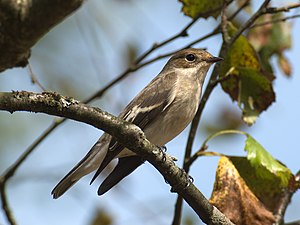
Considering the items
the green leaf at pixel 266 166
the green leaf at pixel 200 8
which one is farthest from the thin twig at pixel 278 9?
the green leaf at pixel 266 166

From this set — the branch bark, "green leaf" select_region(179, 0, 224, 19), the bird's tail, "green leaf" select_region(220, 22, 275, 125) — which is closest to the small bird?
the bird's tail

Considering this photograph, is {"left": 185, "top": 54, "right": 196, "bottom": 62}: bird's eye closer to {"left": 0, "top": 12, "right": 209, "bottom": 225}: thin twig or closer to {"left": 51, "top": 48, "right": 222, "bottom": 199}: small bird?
{"left": 51, "top": 48, "right": 222, "bottom": 199}: small bird

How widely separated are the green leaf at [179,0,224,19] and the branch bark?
1459 mm

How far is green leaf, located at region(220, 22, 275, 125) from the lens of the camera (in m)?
4.42

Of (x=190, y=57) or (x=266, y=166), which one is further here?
(x=190, y=57)

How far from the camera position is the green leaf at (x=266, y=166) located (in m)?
3.90

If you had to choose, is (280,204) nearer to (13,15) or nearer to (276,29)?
(276,29)

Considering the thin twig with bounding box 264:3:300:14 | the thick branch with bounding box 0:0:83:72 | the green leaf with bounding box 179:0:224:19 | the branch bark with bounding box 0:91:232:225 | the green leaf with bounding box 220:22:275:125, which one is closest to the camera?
the thick branch with bounding box 0:0:83:72

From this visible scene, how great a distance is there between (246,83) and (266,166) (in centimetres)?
78

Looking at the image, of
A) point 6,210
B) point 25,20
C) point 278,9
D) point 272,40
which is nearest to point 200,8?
point 278,9

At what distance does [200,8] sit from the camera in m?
4.56

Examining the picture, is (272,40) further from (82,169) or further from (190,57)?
(82,169)

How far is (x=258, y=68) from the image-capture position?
4480 mm

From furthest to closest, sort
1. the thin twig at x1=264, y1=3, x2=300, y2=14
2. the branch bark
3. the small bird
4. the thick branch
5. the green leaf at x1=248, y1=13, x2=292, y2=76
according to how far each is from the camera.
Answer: the green leaf at x1=248, y1=13, x2=292, y2=76 → the small bird → the thin twig at x1=264, y1=3, x2=300, y2=14 → the branch bark → the thick branch
